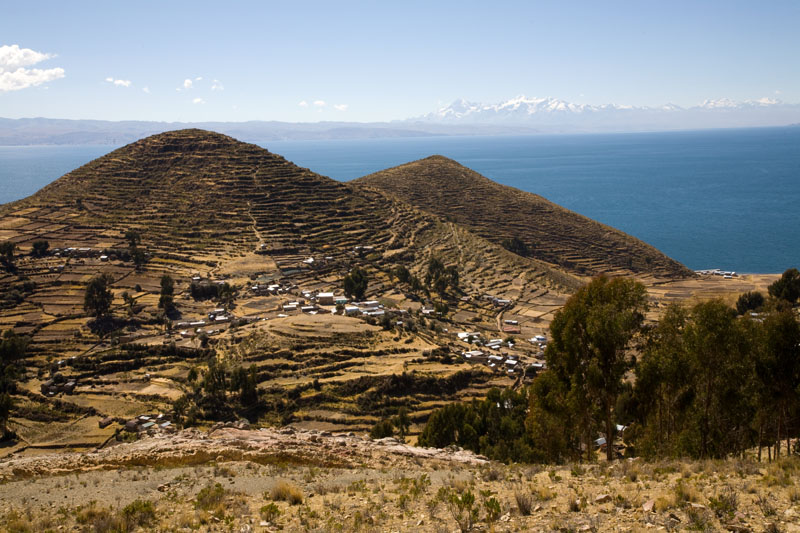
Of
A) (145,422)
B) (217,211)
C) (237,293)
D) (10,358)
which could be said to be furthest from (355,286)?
(217,211)

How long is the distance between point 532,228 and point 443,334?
234ft

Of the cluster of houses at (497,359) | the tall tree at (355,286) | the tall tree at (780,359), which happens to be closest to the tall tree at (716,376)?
the tall tree at (780,359)

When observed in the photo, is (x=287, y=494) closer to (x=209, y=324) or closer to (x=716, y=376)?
(x=716, y=376)

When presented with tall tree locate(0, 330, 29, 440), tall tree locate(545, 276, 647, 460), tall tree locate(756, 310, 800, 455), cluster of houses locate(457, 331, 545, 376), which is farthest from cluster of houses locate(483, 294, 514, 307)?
tall tree locate(756, 310, 800, 455)

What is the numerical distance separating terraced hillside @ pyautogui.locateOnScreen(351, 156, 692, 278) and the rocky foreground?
104057mm

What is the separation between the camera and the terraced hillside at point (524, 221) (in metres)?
116

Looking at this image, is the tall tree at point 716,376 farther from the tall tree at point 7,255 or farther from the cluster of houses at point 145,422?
the tall tree at point 7,255

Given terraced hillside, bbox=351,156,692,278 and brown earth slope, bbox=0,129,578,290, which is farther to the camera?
terraced hillside, bbox=351,156,692,278

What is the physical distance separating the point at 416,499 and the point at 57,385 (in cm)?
4738

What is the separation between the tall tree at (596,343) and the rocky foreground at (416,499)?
477 centimetres

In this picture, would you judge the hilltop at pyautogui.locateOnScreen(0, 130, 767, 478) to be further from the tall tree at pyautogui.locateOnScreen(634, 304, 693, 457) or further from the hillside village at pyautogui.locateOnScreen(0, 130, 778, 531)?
the tall tree at pyautogui.locateOnScreen(634, 304, 693, 457)

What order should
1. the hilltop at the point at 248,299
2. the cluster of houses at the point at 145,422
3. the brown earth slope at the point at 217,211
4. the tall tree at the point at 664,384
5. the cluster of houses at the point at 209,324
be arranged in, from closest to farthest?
1. the tall tree at the point at 664,384
2. the cluster of houses at the point at 145,422
3. the hilltop at the point at 248,299
4. the cluster of houses at the point at 209,324
5. the brown earth slope at the point at 217,211

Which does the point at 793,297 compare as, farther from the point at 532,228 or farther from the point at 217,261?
the point at 217,261

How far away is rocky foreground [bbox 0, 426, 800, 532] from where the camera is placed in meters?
10.9
